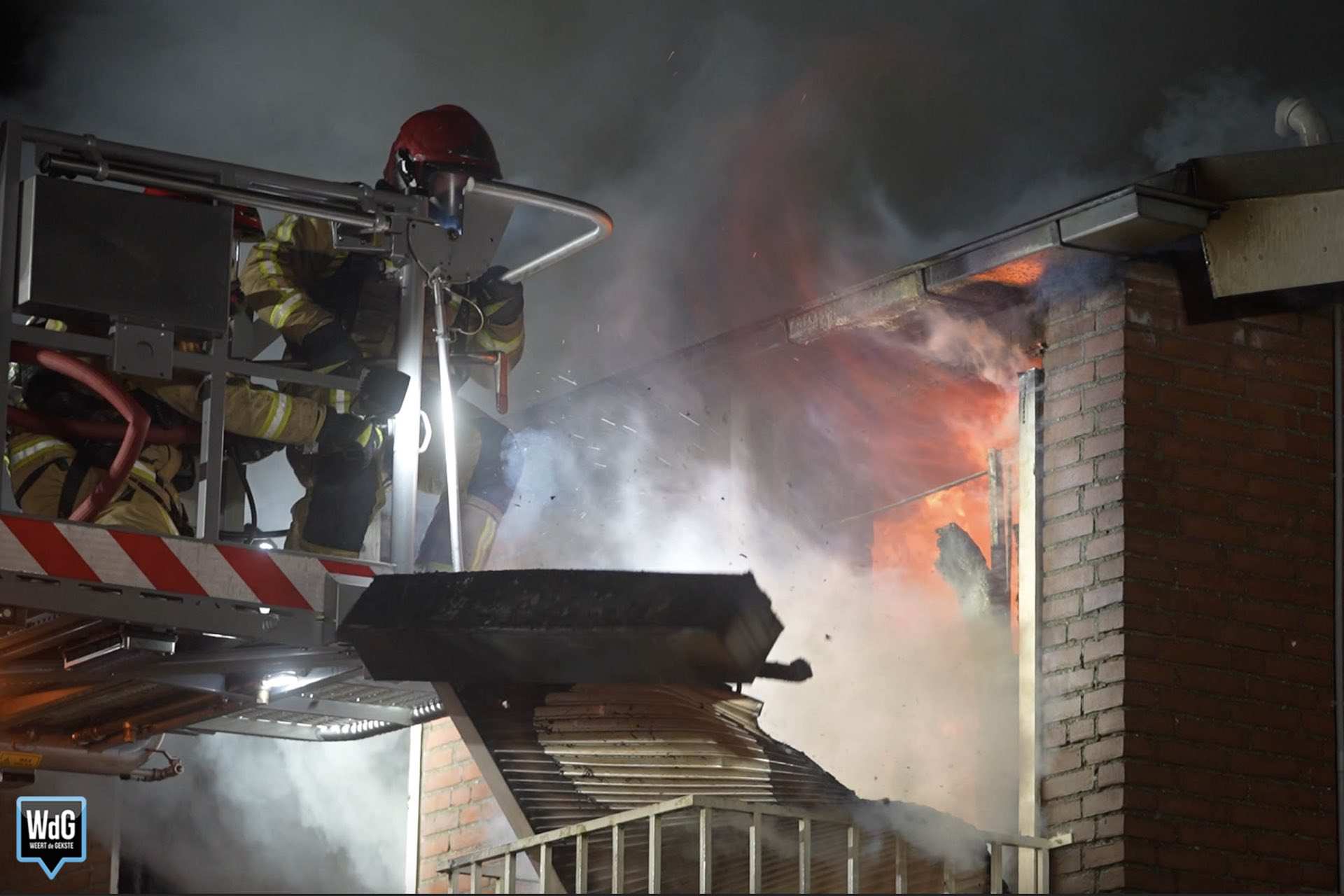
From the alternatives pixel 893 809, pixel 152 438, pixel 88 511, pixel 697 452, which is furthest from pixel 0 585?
pixel 697 452

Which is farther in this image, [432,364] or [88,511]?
[432,364]

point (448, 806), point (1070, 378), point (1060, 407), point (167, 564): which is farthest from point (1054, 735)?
point (448, 806)

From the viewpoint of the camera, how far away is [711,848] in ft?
21.4

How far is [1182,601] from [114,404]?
12.1 feet

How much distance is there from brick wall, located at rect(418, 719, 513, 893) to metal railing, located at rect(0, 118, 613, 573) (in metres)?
2.93

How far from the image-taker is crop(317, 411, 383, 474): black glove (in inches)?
269

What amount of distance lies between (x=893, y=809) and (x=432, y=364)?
2.33m

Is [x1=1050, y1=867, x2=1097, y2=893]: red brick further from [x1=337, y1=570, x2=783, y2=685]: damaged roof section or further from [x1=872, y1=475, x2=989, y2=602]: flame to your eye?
[x1=872, y1=475, x2=989, y2=602]: flame

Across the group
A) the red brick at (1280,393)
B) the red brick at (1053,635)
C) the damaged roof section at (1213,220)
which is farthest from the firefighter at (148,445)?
the red brick at (1280,393)

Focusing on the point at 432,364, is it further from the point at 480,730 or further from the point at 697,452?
the point at 697,452

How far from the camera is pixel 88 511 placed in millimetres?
A: 6277

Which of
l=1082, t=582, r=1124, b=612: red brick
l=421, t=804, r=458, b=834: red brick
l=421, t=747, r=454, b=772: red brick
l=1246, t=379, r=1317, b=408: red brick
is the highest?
l=1246, t=379, r=1317, b=408: red brick

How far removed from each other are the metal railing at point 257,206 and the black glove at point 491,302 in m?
0.40

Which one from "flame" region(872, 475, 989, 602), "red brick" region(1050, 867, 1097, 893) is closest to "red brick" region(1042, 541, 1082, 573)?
"red brick" region(1050, 867, 1097, 893)
